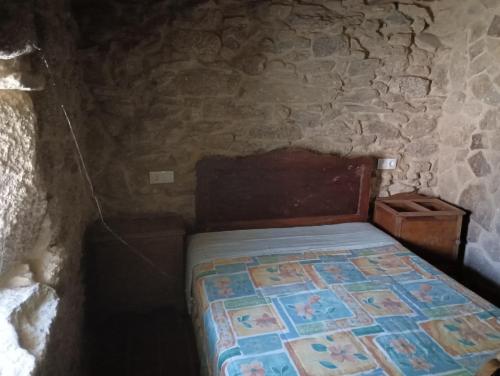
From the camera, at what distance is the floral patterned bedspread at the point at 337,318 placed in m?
1.43

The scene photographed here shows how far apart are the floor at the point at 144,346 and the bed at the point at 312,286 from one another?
0.84 ft

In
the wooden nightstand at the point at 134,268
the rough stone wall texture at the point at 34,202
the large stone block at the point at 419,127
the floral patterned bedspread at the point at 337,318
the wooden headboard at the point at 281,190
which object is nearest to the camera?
the rough stone wall texture at the point at 34,202

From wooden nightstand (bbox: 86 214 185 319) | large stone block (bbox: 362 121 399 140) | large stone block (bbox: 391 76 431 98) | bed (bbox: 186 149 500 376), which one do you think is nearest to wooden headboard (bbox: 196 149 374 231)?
bed (bbox: 186 149 500 376)

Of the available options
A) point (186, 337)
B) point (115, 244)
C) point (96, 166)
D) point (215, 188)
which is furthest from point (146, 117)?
point (186, 337)

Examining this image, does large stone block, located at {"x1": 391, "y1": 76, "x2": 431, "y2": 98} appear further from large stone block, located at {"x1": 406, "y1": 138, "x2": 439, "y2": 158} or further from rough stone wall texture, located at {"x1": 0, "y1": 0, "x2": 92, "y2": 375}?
rough stone wall texture, located at {"x1": 0, "y1": 0, "x2": 92, "y2": 375}

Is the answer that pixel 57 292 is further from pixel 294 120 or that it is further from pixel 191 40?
pixel 294 120

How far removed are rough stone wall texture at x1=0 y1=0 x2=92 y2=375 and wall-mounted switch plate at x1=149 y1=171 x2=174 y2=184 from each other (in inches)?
28.6

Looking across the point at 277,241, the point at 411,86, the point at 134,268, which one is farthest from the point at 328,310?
the point at 411,86

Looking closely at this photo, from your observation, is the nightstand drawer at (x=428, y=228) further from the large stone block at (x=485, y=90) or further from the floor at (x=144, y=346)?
the floor at (x=144, y=346)

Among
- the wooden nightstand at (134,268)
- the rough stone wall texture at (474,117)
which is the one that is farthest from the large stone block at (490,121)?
the wooden nightstand at (134,268)

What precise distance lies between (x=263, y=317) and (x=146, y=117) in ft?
4.69

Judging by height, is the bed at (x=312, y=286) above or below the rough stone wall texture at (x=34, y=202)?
below

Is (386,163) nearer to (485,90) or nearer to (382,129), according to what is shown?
(382,129)

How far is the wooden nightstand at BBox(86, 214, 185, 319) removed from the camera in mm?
2221
